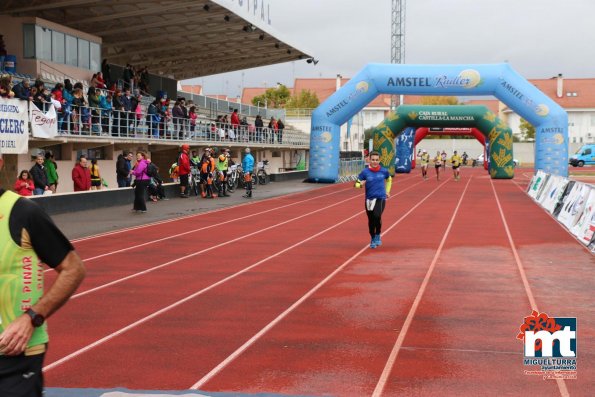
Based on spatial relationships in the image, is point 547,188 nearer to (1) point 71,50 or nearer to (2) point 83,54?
(1) point 71,50

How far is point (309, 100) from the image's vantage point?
97.8m

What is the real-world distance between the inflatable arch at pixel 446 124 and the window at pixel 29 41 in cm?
2395

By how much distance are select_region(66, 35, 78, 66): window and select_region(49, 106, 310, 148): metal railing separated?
3.52 metres

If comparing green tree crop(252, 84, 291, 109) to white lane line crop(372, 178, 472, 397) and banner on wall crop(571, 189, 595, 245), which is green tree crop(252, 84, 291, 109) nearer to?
banner on wall crop(571, 189, 595, 245)

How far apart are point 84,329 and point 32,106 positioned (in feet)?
44.6

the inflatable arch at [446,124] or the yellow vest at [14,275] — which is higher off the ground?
the inflatable arch at [446,124]

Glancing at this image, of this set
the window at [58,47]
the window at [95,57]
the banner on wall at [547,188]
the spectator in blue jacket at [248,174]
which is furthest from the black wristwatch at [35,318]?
the window at [95,57]

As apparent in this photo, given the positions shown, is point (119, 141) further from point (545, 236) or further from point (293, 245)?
point (545, 236)

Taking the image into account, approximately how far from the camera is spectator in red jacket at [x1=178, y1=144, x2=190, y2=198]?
2663cm

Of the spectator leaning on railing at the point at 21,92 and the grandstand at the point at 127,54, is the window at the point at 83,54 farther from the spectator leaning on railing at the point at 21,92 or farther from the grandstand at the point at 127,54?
the spectator leaning on railing at the point at 21,92

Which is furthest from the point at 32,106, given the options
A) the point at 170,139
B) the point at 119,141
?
the point at 170,139

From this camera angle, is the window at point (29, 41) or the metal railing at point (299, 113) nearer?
the window at point (29, 41)

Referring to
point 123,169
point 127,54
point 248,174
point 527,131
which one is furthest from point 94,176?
point 527,131

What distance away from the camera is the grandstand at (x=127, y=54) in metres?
25.6
